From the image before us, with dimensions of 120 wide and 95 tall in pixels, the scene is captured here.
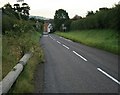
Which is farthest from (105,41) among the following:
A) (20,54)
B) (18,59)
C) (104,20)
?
(18,59)

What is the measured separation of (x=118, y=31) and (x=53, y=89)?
23.6 meters

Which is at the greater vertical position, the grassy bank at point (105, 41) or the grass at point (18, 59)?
the grass at point (18, 59)

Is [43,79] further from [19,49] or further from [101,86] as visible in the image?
[19,49]

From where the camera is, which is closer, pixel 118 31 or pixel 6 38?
pixel 6 38

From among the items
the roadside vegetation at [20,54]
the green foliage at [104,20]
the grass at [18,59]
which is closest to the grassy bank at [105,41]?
the green foliage at [104,20]

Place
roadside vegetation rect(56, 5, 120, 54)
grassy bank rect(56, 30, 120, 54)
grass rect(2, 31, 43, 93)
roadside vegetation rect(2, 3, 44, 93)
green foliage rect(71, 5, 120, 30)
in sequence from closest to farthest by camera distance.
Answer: grass rect(2, 31, 43, 93) < roadside vegetation rect(2, 3, 44, 93) < grassy bank rect(56, 30, 120, 54) < roadside vegetation rect(56, 5, 120, 54) < green foliage rect(71, 5, 120, 30)

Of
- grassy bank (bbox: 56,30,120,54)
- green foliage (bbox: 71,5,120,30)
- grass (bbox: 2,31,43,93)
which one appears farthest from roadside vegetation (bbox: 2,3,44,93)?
green foliage (bbox: 71,5,120,30)

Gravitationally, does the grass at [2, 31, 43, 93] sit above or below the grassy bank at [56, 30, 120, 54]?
above

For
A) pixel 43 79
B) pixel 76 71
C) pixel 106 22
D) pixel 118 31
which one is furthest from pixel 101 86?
pixel 106 22

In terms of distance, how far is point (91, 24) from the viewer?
179 ft

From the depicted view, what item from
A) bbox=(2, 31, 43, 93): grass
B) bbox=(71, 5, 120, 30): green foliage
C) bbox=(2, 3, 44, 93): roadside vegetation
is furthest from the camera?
bbox=(71, 5, 120, 30): green foliage

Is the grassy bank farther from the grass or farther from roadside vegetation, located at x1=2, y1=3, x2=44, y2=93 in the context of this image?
the grass

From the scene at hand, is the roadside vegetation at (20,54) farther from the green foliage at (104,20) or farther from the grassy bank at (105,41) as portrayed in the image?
Result: the green foliage at (104,20)

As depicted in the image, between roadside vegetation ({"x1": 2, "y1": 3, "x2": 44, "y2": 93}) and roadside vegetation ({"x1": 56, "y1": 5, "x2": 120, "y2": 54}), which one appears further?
roadside vegetation ({"x1": 56, "y1": 5, "x2": 120, "y2": 54})
